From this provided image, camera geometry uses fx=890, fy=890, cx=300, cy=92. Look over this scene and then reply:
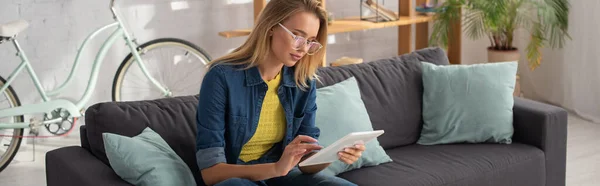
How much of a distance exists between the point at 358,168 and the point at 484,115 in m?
0.63

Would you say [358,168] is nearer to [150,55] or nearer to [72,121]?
[72,121]

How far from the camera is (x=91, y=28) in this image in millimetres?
4855

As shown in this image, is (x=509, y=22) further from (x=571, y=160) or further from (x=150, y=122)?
(x=150, y=122)

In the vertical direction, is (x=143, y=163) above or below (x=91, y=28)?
below

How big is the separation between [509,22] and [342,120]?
2.40m

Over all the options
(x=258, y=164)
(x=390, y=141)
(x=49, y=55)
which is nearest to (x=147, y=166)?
(x=258, y=164)

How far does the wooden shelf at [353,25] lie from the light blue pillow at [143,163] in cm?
229

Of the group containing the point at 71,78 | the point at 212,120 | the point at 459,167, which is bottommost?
the point at 459,167

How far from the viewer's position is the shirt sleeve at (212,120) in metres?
2.60

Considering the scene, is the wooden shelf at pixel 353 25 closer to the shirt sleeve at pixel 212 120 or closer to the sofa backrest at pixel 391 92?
the sofa backrest at pixel 391 92

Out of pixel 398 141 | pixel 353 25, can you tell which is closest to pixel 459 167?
pixel 398 141

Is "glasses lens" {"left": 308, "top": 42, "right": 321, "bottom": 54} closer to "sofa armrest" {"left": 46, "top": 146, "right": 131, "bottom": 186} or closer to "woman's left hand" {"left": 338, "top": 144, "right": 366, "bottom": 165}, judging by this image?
"woman's left hand" {"left": 338, "top": 144, "right": 366, "bottom": 165}

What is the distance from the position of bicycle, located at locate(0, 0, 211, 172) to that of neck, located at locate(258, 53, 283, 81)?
6.42ft

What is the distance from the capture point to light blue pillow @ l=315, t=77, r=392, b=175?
10.5 ft
